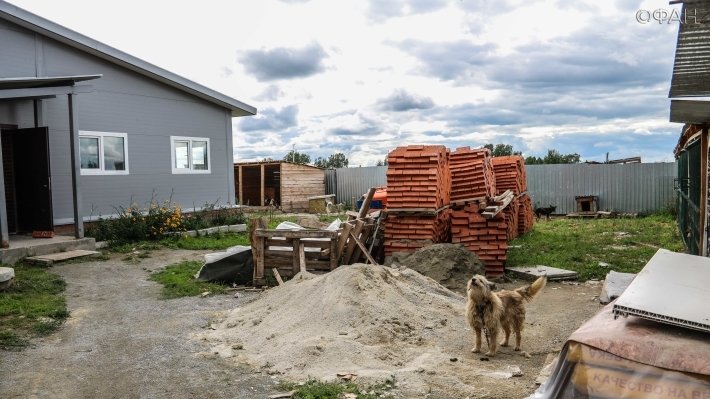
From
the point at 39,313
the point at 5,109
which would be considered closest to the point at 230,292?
the point at 39,313

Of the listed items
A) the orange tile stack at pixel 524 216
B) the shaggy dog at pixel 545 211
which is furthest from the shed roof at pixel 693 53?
the shaggy dog at pixel 545 211

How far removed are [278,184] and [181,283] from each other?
65.6ft

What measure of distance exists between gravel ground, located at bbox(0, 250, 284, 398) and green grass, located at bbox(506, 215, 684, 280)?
7653 mm

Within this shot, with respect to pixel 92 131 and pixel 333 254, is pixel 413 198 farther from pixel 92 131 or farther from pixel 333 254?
pixel 92 131

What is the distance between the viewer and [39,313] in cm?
873

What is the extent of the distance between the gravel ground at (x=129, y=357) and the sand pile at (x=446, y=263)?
3.41 meters

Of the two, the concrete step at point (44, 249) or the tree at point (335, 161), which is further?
the tree at point (335, 161)

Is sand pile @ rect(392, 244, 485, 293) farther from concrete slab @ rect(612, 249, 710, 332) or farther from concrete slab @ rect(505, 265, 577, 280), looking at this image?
concrete slab @ rect(612, 249, 710, 332)

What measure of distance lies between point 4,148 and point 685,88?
50.0ft

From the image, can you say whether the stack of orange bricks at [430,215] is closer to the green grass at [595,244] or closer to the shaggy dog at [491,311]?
the green grass at [595,244]

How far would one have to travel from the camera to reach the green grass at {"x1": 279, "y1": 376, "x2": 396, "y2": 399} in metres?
5.32

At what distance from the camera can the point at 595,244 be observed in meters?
16.5

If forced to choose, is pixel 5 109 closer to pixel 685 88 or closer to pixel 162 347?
pixel 162 347

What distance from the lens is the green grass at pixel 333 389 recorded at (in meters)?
5.32
